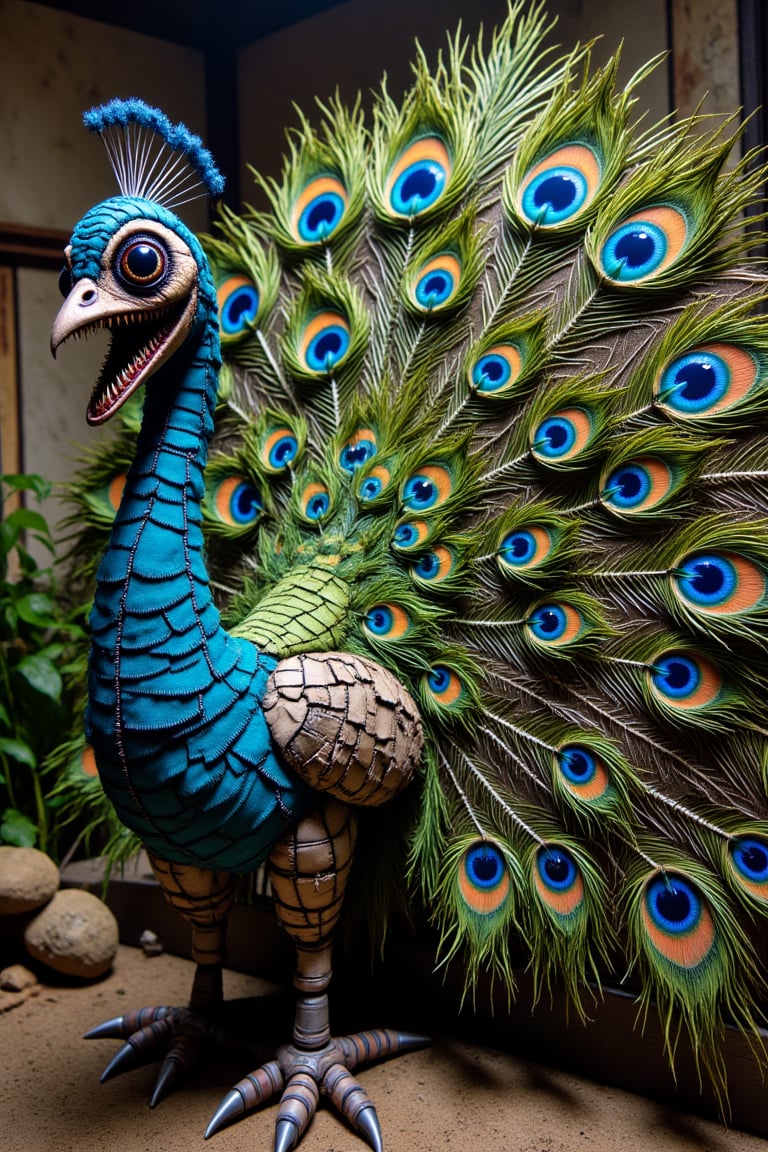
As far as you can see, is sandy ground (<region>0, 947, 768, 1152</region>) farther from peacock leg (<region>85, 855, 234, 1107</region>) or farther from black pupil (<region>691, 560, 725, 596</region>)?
black pupil (<region>691, 560, 725, 596</region>)

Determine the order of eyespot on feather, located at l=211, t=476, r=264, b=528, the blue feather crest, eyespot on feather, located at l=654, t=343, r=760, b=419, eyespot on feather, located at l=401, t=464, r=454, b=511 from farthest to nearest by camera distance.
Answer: eyespot on feather, located at l=211, t=476, r=264, b=528 < eyespot on feather, located at l=401, t=464, r=454, b=511 < eyespot on feather, located at l=654, t=343, r=760, b=419 < the blue feather crest

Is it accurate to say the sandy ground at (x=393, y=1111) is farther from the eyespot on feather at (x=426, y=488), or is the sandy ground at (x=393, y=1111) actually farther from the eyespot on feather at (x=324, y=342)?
the eyespot on feather at (x=324, y=342)

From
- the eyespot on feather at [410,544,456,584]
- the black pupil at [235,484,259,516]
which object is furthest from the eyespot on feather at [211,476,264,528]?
the eyespot on feather at [410,544,456,584]

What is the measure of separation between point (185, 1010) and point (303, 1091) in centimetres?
32

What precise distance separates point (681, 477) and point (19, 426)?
5.97ft

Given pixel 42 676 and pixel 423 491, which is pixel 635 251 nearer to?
pixel 423 491

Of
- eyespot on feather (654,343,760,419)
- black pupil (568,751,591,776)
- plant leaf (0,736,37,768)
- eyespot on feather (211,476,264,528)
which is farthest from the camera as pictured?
plant leaf (0,736,37,768)

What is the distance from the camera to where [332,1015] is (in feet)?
5.71

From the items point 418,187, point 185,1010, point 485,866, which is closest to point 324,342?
point 418,187

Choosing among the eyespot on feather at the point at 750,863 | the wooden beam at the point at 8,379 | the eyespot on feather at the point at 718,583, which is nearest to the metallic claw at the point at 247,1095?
the eyespot on feather at the point at 750,863

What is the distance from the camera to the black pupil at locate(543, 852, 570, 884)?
145 centimetres

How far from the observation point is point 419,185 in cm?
164

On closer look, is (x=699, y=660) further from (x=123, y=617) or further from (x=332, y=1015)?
(x=332, y=1015)

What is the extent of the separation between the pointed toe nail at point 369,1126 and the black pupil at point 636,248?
4.51ft
